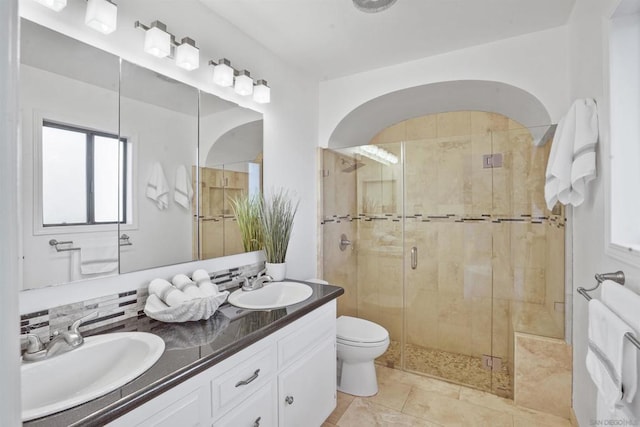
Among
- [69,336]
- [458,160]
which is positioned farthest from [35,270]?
[458,160]

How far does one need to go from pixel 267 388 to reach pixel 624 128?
1.84 metres

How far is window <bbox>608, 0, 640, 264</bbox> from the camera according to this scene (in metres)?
1.30

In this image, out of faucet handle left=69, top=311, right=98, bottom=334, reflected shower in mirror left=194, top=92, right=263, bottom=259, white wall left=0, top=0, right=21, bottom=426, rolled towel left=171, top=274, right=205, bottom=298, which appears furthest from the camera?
reflected shower in mirror left=194, top=92, right=263, bottom=259

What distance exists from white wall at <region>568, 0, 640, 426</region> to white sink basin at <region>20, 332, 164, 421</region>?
5.63 feet

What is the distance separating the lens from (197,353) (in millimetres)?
1148

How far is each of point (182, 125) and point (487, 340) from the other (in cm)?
280

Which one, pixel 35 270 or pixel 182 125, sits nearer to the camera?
pixel 35 270

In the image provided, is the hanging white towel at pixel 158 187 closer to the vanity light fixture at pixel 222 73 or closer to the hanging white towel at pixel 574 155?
the vanity light fixture at pixel 222 73

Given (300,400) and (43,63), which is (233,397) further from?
(43,63)

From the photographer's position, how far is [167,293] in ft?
4.86

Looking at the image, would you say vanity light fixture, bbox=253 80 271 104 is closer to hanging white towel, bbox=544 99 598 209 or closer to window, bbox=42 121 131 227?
window, bbox=42 121 131 227

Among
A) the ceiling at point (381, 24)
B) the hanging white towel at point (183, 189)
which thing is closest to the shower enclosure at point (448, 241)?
the ceiling at point (381, 24)

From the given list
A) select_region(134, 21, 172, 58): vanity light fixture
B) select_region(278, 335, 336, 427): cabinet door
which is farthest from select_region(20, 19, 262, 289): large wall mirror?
select_region(278, 335, 336, 427): cabinet door

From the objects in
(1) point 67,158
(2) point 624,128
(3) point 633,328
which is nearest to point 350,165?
(2) point 624,128
